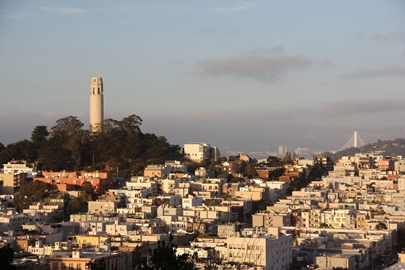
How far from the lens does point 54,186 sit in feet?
120

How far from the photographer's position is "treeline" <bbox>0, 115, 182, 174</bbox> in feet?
130

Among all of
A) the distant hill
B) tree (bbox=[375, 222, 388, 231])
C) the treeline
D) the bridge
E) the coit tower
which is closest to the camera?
tree (bbox=[375, 222, 388, 231])

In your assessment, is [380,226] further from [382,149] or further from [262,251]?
[382,149]

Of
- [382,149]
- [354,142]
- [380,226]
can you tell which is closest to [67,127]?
[380,226]

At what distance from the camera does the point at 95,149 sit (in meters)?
40.4

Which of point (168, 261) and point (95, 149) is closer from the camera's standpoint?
point (168, 261)

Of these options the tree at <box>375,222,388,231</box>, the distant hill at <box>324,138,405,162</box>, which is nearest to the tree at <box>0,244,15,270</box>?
the tree at <box>375,222,388,231</box>

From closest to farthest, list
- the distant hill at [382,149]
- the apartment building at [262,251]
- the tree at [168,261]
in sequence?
the tree at [168,261]
the apartment building at [262,251]
the distant hill at [382,149]

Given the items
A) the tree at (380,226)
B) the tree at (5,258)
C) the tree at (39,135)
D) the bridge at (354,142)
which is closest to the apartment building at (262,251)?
the tree at (380,226)

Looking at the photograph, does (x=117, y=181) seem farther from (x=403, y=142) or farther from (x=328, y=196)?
(x=403, y=142)

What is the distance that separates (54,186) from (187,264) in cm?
2303

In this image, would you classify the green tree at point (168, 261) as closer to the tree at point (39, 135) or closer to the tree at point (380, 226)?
the tree at point (380, 226)

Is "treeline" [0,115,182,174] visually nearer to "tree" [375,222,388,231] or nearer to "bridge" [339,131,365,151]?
"tree" [375,222,388,231]

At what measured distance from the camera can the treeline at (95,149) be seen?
3975 centimetres
